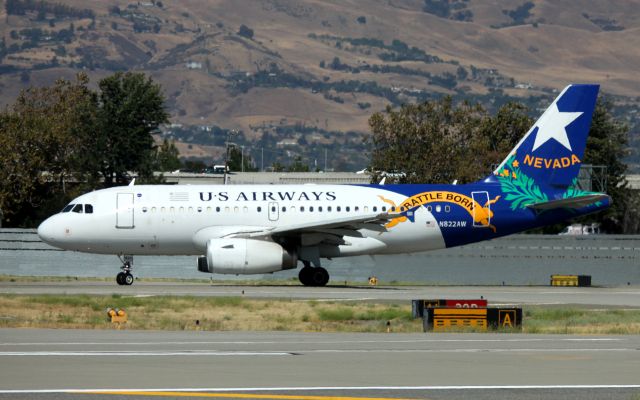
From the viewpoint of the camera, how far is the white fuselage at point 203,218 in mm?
46938

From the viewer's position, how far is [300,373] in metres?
20.5

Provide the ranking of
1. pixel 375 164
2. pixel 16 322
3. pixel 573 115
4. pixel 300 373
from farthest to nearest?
pixel 375 164, pixel 573 115, pixel 16 322, pixel 300 373

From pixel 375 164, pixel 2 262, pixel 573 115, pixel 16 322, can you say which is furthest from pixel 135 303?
pixel 375 164

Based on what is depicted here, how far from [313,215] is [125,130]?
48.6 metres

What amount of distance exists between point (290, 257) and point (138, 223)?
5.44 meters

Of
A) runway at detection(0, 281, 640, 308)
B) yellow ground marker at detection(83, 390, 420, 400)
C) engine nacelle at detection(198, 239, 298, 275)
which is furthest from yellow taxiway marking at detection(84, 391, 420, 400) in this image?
engine nacelle at detection(198, 239, 298, 275)

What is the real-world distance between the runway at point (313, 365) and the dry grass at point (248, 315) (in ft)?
7.52

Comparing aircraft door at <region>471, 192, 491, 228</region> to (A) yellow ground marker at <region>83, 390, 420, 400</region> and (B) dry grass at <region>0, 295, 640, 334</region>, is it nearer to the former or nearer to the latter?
(B) dry grass at <region>0, 295, 640, 334</region>

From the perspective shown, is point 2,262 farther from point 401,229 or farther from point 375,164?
point 375,164

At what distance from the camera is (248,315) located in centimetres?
3338

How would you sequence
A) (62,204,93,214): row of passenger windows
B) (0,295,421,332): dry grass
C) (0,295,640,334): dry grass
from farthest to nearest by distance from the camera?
(62,204,93,214): row of passenger windows, (0,295,421,332): dry grass, (0,295,640,334): dry grass

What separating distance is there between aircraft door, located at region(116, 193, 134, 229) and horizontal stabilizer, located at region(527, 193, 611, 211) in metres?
13.7

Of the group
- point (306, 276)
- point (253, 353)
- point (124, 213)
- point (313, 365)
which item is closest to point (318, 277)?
point (306, 276)

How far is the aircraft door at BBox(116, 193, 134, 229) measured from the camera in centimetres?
4688
